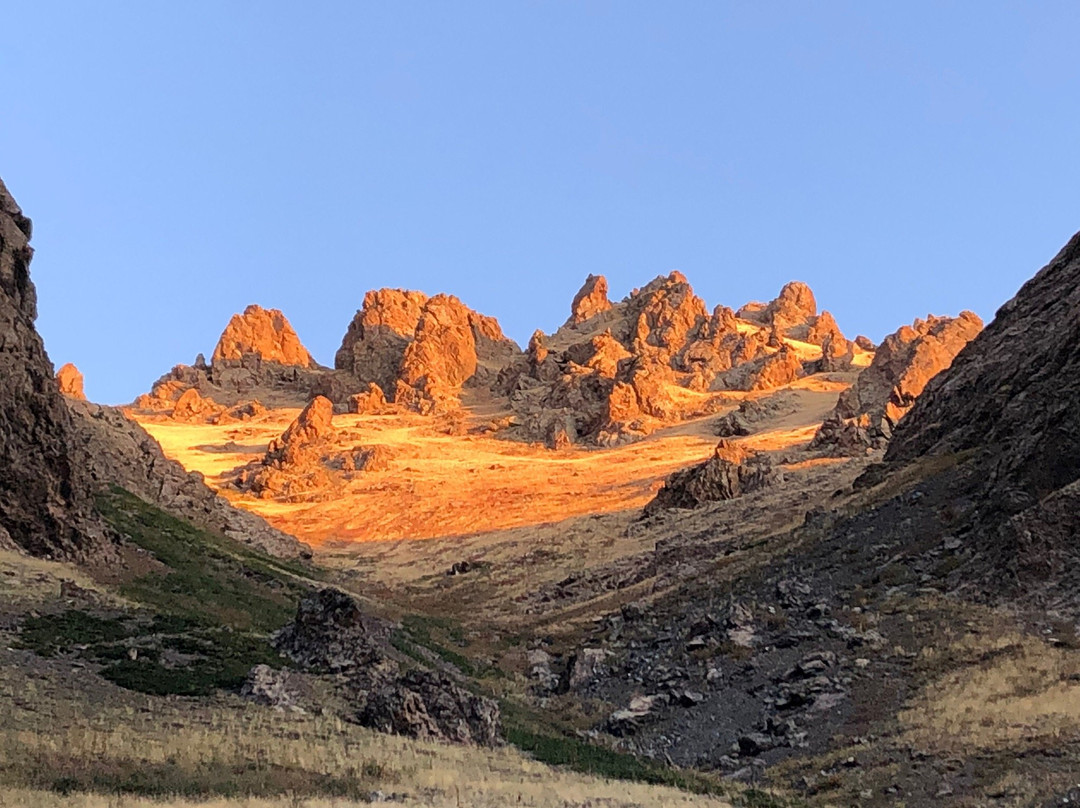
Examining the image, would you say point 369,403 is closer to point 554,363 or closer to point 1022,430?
point 554,363

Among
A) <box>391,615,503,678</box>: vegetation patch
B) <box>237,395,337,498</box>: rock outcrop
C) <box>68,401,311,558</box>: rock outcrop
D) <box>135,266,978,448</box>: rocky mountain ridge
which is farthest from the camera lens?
<box>135,266,978,448</box>: rocky mountain ridge

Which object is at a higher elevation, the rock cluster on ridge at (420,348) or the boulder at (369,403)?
the rock cluster on ridge at (420,348)

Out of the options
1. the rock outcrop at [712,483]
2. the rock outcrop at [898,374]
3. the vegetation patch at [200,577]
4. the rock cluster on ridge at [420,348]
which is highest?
the rock cluster on ridge at [420,348]

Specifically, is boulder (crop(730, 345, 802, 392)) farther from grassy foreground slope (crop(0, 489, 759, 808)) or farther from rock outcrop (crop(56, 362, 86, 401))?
grassy foreground slope (crop(0, 489, 759, 808))

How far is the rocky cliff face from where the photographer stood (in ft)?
96.2

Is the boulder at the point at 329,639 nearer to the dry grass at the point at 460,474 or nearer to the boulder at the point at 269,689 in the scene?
the boulder at the point at 269,689

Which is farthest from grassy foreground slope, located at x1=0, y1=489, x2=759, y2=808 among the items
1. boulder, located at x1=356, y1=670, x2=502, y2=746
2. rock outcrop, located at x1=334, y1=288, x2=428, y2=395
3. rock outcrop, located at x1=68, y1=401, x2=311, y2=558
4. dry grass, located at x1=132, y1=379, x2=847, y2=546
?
rock outcrop, located at x1=334, y1=288, x2=428, y2=395

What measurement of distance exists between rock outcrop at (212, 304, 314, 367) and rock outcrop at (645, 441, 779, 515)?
118 m

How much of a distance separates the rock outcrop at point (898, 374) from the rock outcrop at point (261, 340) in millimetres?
104986

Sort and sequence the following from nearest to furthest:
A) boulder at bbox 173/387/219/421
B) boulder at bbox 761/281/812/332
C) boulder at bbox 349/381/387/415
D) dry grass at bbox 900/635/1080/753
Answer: dry grass at bbox 900/635/1080/753
boulder at bbox 349/381/387/415
boulder at bbox 173/387/219/421
boulder at bbox 761/281/812/332

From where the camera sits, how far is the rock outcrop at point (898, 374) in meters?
84.4

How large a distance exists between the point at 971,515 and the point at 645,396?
8869cm

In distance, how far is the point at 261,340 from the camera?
565 feet

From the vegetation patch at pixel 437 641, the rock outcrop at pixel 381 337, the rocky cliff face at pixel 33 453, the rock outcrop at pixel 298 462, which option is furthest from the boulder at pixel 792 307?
the rocky cliff face at pixel 33 453
